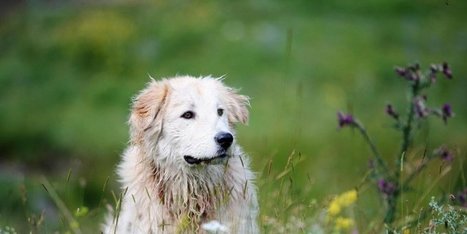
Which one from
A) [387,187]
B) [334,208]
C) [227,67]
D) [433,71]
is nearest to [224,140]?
[334,208]

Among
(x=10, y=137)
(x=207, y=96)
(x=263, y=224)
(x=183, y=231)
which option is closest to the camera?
(x=263, y=224)

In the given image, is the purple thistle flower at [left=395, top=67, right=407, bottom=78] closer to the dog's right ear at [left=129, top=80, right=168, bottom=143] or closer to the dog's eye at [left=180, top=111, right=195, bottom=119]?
the dog's eye at [left=180, top=111, right=195, bottom=119]

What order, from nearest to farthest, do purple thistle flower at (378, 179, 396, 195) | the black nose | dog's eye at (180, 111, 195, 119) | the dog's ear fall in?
the black nose < dog's eye at (180, 111, 195, 119) < the dog's ear < purple thistle flower at (378, 179, 396, 195)

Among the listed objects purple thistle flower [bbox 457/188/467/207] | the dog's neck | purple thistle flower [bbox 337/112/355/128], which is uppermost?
purple thistle flower [bbox 337/112/355/128]

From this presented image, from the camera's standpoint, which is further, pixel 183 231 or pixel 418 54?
pixel 418 54

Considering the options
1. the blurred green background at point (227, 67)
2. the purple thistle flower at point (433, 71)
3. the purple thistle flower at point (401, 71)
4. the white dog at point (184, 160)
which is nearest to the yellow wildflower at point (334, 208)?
the white dog at point (184, 160)

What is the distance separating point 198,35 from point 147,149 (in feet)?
49.0

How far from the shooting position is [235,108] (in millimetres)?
8438

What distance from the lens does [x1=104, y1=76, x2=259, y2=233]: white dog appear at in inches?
308

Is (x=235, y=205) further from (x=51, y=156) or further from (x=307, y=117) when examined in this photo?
(x=51, y=156)

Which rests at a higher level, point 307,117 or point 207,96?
point 207,96

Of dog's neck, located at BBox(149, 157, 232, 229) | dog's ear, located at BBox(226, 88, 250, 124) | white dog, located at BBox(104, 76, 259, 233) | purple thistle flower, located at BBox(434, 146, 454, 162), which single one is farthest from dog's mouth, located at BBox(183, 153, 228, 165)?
purple thistle flower, located at BBox(434, 146, 454, 162)

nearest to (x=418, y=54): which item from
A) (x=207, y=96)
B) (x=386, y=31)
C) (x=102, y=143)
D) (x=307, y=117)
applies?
(x=386, y=31)

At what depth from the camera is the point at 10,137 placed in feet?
72.5
